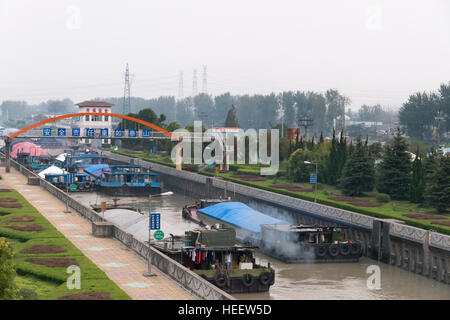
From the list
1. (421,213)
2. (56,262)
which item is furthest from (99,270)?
(421,213)

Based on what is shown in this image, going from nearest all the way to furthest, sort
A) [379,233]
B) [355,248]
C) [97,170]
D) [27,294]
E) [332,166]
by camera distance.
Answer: [27,294]
[355,248]
[379,233]
[332,166]
[97,170]

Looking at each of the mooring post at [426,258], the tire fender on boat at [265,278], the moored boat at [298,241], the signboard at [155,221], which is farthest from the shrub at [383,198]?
the signboard at [155,221]

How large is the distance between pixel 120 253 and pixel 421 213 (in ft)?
106

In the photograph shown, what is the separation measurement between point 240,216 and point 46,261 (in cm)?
2377

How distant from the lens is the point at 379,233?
57031mm

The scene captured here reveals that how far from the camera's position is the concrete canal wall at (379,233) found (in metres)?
50.7

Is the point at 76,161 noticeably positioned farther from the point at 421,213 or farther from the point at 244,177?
the point at 421,213

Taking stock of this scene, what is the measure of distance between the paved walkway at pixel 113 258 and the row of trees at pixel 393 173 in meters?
33.4

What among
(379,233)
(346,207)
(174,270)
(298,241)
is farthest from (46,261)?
(346,207)

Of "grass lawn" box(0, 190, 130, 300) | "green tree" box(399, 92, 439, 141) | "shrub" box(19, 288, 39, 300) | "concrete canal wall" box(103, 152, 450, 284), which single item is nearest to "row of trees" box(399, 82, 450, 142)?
"green tree" box(399, 92, 439, 141)

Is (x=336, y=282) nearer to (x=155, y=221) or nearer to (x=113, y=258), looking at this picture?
(x=155, y=221)

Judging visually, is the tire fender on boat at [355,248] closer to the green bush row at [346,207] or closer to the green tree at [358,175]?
the green bush row at [346,207]

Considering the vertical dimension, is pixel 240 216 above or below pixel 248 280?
above

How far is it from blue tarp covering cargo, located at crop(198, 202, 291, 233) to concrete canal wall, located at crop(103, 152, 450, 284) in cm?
720
